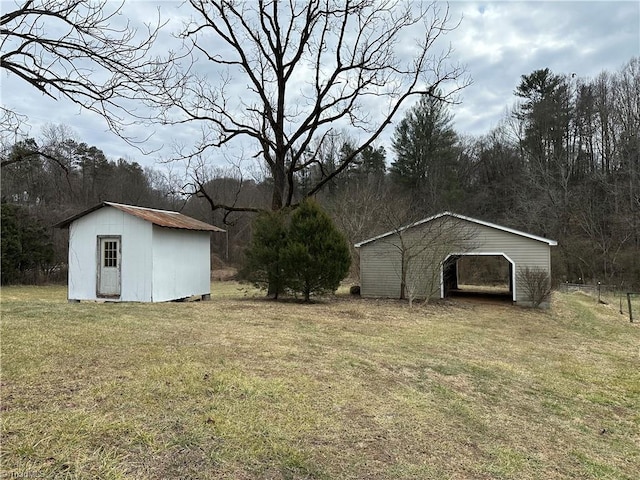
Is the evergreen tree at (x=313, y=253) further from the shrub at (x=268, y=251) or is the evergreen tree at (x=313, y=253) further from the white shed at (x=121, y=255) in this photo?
the white shed at (x=121, y=255)

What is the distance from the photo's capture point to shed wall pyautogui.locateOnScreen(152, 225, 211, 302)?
37.0 feet

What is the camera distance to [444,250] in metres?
14.8

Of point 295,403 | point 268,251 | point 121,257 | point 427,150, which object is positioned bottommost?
point 295,403

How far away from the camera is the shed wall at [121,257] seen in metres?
11.0

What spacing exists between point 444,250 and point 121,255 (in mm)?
10001

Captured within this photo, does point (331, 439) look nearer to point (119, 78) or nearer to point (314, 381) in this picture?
point (314, 381)

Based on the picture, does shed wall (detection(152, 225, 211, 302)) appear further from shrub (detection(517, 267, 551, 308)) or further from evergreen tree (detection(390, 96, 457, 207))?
evergreen tree (detection(390, 96, 457, 207))

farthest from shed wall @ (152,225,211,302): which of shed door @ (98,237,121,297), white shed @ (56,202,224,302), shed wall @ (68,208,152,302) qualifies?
shed door @ (98,237,121,297)

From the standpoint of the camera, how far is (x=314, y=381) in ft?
15.3

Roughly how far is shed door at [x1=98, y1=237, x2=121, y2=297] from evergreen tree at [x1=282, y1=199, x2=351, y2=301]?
14.5ft

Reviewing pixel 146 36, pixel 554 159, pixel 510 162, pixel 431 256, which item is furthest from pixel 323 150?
pixel 146 36

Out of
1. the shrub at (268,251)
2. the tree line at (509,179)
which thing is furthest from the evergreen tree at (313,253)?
the tree line at (509,179)

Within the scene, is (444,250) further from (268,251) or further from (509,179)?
(509,179)

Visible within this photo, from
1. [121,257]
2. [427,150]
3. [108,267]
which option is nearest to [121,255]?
[121,257]
